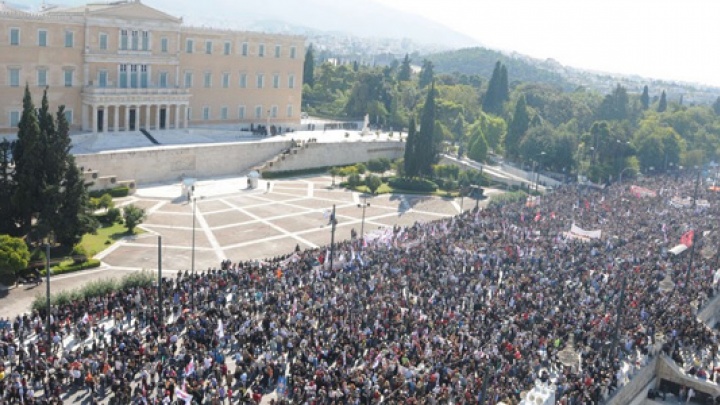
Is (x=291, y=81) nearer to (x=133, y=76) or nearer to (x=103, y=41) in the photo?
(x=133, y=76)

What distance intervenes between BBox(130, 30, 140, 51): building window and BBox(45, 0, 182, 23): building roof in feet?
4.21

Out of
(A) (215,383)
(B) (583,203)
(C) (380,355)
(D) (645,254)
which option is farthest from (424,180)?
(A) (215,383)

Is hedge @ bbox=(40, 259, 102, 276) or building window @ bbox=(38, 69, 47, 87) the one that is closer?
hedge @ bbox=(40, 259, 102, 276)

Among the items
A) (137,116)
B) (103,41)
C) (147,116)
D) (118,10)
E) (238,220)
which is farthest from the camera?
(147,116)

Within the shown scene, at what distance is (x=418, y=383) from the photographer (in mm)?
24344

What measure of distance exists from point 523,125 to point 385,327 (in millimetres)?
56171

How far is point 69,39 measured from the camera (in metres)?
56.7

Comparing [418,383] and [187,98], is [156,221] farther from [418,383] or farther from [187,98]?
[418,383]

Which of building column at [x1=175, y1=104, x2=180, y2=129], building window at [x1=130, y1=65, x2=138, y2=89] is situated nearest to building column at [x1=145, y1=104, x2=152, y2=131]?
building window at [x1=130, y1=65, x2=138, y2=89]

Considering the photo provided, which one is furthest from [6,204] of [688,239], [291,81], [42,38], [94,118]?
[291,81]

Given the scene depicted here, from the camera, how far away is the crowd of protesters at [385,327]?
76.6 ft

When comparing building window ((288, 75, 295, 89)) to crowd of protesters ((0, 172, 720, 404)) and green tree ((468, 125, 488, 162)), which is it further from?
crowd of protesters ((0, 172, 720, 404))

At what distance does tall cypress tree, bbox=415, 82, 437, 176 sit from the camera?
62875 mm

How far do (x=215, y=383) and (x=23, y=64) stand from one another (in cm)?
4093
